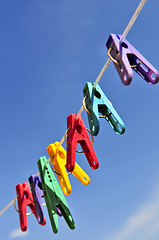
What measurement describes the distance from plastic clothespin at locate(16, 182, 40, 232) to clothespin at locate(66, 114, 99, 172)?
775 millimetres

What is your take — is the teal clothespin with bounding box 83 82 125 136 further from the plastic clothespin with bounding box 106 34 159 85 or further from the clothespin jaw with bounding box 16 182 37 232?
the clothespin jaw with bounding box 16 182 37 232

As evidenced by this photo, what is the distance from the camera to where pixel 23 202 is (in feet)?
9.45

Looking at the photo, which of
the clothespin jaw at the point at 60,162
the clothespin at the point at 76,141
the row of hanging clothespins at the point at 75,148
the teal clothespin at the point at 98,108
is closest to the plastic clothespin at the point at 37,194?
the row of hanging clothespins at the point at 75,148

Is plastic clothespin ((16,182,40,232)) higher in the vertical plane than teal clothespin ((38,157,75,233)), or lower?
higher

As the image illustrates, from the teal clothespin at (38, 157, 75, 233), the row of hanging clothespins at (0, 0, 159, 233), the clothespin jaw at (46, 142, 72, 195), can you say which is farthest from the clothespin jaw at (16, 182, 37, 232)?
the clothespin jaw at (46, 142, 72, 195)

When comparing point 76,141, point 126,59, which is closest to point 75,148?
point 76,141

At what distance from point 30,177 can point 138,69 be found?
4.14ft

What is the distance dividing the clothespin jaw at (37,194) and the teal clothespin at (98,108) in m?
0.85

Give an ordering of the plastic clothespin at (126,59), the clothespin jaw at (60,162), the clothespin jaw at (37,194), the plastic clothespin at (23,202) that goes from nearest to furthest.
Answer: the plastic clothespin at (126,59) < the clothespin jaw at (60,162) < the clothespin jaw at (37,194) < the plastic clothespin at (23,202)

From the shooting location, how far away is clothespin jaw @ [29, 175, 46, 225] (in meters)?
2.68

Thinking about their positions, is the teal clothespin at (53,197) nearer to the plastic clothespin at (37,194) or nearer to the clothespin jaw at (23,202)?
the plastic clothespin at (37,194)

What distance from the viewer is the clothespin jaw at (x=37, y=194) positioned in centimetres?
268

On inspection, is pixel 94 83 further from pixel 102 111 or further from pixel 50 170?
pixel 50 170

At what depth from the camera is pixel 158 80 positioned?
6.00 ft
